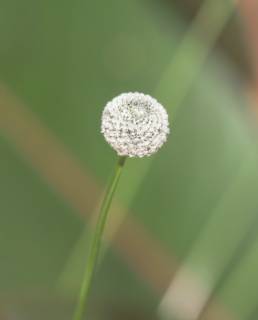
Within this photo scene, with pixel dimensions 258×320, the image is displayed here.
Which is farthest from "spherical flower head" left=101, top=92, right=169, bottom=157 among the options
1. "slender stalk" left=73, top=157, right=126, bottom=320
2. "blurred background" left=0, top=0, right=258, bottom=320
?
"blurred background" left=0, top=0, right=258, bottom=320

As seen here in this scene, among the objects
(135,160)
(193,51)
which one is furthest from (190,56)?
(135,160)

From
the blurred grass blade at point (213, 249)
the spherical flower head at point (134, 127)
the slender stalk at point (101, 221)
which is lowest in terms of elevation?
the slender stalk at point (101, 221)

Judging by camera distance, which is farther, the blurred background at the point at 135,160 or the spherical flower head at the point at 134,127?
the blurred background at the point at 135,160

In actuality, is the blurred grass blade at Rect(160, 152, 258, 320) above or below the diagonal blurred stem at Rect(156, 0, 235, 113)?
below

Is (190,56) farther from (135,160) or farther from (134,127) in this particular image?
(134,127)

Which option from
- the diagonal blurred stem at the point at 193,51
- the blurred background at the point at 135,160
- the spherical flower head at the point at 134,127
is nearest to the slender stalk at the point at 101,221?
the spherical flower head at the point at 134,127

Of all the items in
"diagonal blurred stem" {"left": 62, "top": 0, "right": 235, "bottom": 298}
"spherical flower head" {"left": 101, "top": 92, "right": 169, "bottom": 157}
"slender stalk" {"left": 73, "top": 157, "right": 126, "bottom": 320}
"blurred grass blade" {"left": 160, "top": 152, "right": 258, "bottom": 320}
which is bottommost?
"slender stalk" {"left": 73, "top": 157, "right": 126, "bottom": 320}

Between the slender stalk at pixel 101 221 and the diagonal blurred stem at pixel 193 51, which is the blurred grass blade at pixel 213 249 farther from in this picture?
the slender stalk at pixel 101 221

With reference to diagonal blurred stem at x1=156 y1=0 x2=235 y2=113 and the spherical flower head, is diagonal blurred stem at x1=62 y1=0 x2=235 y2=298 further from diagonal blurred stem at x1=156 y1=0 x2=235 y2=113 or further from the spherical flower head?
the spherical flower head
